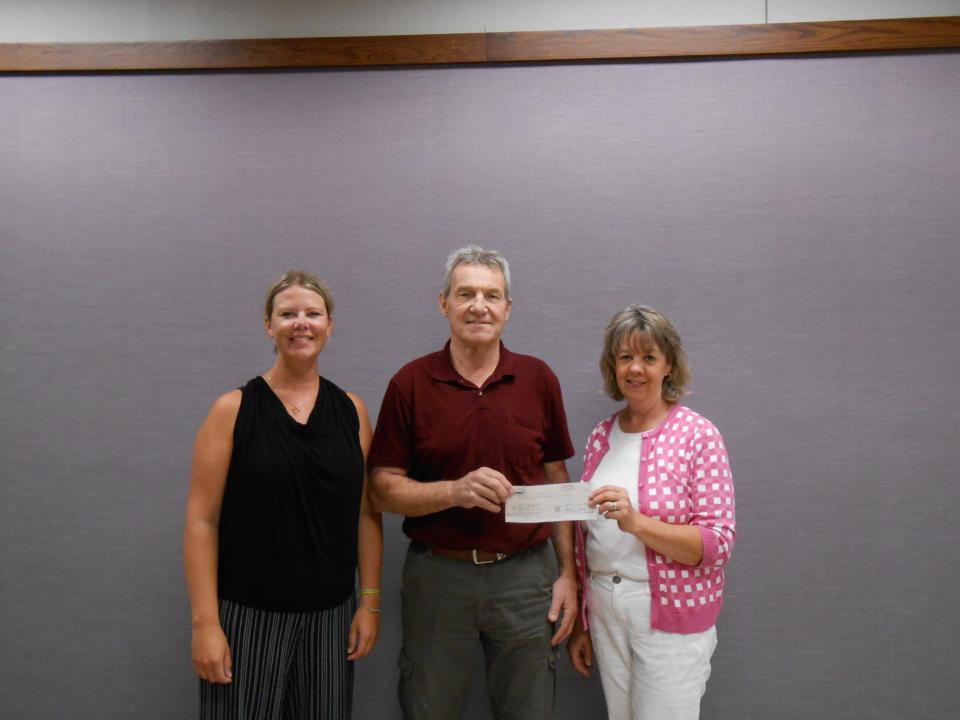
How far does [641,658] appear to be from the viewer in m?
1.60

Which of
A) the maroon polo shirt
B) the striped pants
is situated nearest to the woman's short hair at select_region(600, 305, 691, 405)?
the maroon polo shirt

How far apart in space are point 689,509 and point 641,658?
41 centimetres

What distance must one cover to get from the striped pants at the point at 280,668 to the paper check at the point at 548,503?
0.57 meters

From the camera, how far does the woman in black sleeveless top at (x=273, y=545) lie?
5.08 ft

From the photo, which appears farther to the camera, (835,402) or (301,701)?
(835,402)

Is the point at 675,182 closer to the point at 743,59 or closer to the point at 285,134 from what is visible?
the point at 743,59

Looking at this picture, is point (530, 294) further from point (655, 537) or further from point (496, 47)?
point (655, 537)

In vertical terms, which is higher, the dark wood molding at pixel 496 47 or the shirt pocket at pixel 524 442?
the dark wood molding at pixel 496 47

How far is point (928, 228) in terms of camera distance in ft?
7.20

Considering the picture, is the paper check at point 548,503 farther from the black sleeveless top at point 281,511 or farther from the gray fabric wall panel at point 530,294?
the gray fabric wall panel at point 530,294

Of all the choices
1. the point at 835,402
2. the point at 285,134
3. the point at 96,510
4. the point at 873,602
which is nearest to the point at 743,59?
the point at 835,402

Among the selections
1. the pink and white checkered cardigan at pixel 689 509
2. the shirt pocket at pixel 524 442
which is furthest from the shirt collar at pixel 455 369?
the pink and white checkered cardigan at pixel 689 509

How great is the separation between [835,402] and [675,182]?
0.98m

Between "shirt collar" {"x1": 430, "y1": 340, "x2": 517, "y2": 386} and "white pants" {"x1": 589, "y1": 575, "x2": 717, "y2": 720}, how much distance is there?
630 mm
